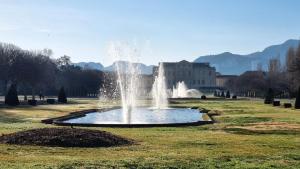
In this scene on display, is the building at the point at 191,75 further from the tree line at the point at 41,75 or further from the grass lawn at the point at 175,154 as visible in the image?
the grass lawn at the point at 175,154

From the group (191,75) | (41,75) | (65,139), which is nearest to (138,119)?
(65,139)

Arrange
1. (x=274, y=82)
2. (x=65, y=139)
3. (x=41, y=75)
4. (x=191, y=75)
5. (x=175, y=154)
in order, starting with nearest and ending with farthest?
(x=175, y=154), (x=65, y=139), (x=41, y=75), (x=274, y=82), (x=191, y=75)

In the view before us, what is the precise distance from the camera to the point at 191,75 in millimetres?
184875

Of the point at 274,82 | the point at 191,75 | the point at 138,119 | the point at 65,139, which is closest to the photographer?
the point at 65,139

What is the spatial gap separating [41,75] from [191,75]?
104375 millimetres

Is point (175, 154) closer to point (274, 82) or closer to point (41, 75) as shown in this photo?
point (41, 75)

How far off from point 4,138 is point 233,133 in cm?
1073

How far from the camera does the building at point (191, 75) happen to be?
180875mm

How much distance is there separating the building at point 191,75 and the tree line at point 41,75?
146ft

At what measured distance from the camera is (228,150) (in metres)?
18.1

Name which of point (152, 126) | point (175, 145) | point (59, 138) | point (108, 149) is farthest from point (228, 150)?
point (152, 126)

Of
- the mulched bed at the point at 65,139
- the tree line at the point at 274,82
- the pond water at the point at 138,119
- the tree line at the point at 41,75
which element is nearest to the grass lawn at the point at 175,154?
the mulched bed at the point at 65,139

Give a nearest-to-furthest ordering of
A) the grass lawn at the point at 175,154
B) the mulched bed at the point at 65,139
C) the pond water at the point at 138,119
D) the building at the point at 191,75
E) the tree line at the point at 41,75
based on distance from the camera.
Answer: the grass lawn at the point at 175,154 < the mulched bed at the point at 65,139 < the pond water at the point at 138,119 < the tree line at the point at 41,75 < the building at the point at 191,75

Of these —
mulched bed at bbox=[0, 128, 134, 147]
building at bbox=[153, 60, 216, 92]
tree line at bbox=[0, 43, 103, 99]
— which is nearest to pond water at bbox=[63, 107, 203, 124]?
mulched bed at bbox=[0, 128, 134, 147]
